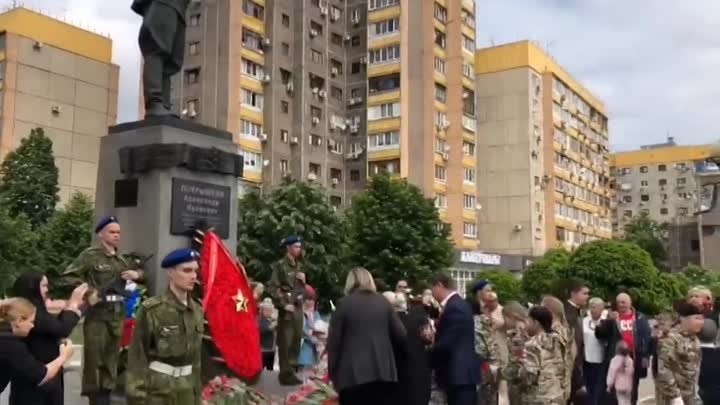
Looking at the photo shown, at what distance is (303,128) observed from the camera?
49.4m

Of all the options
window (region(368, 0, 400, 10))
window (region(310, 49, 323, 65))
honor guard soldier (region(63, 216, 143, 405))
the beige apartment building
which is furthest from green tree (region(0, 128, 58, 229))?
honor guard soldier (region(63, 216, 143, 405))

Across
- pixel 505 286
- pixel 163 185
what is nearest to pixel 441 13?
pixel 505 286

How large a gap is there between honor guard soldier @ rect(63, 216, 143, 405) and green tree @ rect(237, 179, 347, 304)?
26.9 metres

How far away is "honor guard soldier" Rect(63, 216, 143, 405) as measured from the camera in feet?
24.3

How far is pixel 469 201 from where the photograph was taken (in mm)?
53438

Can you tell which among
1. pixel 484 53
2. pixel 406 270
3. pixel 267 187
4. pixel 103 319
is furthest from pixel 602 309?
pixel 484 53

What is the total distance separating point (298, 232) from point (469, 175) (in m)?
21.8

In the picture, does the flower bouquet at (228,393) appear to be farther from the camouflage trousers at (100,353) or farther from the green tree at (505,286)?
the green tree at (505,286)

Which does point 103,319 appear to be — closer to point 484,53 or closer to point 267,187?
point 267,187

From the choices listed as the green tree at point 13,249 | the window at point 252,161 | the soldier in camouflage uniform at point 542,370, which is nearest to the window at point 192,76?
the window at point 252,161

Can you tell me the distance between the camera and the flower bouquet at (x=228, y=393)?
7.16m

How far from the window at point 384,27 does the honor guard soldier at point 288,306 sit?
4332cm

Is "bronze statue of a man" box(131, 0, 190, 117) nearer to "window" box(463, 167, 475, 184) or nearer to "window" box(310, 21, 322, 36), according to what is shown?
"window" box(310, 21, 322, 36)

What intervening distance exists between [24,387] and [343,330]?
8.09ft
